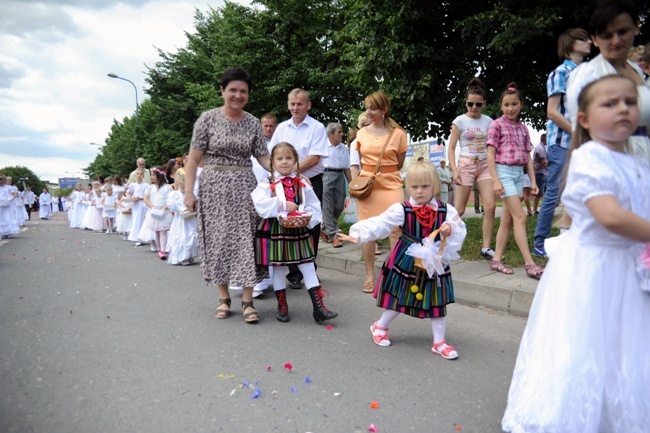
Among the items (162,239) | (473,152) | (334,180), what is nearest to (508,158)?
(473,152)

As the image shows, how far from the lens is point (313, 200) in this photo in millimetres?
4832

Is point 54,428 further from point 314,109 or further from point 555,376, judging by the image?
point 314,109

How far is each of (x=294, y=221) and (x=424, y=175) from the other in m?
1.29

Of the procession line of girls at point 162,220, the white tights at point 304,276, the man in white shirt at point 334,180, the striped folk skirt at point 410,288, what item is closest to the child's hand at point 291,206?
the white tights at point 304,276

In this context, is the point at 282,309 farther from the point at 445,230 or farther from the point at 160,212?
the point at 160,212

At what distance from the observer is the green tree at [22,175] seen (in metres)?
120

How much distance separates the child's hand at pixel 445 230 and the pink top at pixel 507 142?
2478 millimetres

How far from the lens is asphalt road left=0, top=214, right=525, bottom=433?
2.72 meters

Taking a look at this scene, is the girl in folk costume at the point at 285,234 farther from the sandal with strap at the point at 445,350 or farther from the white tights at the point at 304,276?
the sandal with strap at the point at 445,350

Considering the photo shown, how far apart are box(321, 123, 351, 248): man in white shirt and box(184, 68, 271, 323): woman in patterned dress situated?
12.8 feet

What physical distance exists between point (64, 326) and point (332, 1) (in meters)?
21.2

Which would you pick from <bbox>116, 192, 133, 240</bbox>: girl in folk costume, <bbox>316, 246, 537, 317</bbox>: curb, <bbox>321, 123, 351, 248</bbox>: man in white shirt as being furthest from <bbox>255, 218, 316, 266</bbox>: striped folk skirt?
<bbox>116, 192, 133, 240</bbox>: girl in folk costume

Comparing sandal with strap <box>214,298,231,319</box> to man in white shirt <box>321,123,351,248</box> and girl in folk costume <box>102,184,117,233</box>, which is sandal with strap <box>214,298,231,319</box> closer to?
man in white shirt <box>321,123,351,248</box>

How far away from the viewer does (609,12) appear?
3203 millimetres
